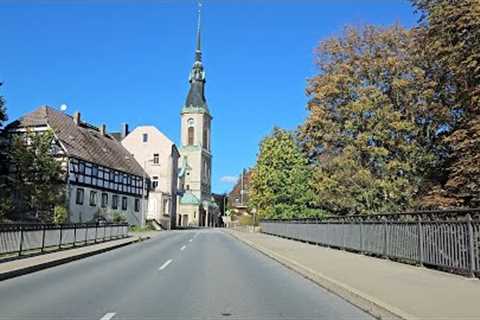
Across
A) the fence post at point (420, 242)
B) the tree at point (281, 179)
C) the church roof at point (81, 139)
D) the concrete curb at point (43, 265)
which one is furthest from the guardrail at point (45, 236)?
the church roof at point (81, 139)

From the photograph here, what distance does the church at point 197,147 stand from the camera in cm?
11738

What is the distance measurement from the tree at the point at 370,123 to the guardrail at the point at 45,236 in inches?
598

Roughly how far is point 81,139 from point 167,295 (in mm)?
51263

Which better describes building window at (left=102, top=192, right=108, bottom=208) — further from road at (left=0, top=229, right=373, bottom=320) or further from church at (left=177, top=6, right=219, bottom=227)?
church at (left=177, top=6, right=219, bottom=227)

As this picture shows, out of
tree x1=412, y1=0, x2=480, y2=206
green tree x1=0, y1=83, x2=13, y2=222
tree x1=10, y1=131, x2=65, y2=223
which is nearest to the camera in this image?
tree x1=412, y1=0, x2=480, y2=206

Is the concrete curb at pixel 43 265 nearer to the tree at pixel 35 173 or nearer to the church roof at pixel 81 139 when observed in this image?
the tree at pixel 35 173

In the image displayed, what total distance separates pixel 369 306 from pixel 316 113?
28.6 meters

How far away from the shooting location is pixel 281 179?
48.8 m

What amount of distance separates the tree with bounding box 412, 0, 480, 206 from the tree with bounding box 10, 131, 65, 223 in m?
33.4

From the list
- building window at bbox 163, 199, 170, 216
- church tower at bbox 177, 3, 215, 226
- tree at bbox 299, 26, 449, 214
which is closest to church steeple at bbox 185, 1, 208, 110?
church tower at bbox 177, 3, 215, 226

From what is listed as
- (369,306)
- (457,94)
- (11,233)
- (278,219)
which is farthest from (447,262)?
(278,219)

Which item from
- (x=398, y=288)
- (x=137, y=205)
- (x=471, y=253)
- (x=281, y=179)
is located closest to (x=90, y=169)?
(x=137, y=205)

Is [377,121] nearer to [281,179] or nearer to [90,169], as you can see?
[281,179]

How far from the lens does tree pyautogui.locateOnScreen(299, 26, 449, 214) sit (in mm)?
32312
